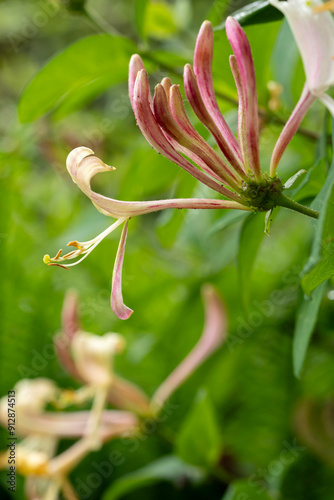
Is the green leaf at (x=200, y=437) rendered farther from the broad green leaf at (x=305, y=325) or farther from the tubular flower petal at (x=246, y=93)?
the tubular flower petal at (x=246, y=93)

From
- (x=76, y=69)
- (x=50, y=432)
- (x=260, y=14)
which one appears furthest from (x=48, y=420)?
(x=260, y=14)

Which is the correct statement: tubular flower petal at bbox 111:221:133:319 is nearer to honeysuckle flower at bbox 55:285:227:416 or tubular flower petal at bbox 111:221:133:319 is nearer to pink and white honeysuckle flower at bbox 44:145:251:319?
pink and white honeysuckle flower at bbox 44:145:251:319

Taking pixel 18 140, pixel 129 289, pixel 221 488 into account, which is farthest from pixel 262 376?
pixel 18 140

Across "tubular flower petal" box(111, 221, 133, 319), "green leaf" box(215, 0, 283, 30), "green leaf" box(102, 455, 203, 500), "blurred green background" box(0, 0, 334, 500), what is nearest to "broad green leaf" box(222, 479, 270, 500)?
"blurred green background" box(0, 0, 334, 500)

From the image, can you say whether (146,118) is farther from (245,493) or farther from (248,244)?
(245,493)

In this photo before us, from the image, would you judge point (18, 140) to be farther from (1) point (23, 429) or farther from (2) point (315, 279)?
(2) point (315, 279)
